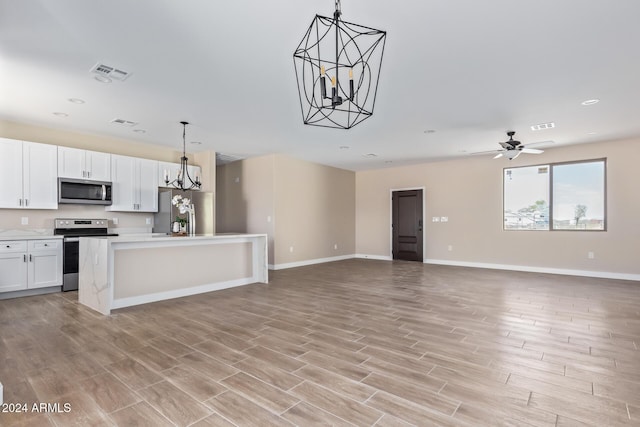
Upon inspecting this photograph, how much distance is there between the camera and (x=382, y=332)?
10.6 ft

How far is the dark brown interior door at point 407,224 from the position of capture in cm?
877

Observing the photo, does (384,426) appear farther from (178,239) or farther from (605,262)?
(605,262)

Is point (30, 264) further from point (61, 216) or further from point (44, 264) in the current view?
point (61, 216)

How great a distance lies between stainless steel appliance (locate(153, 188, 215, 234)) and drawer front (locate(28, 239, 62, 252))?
1613 millimetres

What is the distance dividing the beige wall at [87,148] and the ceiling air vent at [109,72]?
2.92 m

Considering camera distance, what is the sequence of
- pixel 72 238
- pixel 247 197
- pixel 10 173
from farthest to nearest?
pixel 247 197 < pixel 72 238 < pixel 10 173

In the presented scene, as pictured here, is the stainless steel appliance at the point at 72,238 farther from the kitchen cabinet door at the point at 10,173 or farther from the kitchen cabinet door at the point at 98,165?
the kitchen cabinet door at the point at 98,165

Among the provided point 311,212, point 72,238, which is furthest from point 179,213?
point 311,212

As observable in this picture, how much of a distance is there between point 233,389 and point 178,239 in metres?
2.76

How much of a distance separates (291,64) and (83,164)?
436cm

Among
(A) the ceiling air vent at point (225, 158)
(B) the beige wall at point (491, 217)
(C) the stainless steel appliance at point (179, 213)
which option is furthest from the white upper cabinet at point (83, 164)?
(B) the beige wall at point (491, 217)

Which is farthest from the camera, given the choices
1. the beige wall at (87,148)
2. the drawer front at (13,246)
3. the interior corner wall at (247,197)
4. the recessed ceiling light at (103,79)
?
the interior corner wall at (247,197)

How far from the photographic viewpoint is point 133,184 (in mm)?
6047

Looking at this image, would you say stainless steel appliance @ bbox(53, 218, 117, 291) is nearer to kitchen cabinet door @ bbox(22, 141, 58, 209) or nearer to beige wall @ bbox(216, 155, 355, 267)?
kitchen cabinet door @ bbox(22, 141, 58, 209)
